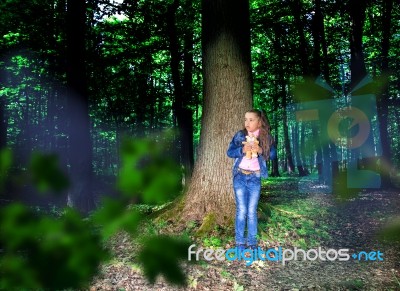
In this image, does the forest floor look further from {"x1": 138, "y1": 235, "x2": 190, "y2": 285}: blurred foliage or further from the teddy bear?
{"x1": 138, "y1": 235, "x2": 190, "y2": 285}: blurred foliage

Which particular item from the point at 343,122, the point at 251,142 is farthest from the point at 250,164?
the point at 343,122

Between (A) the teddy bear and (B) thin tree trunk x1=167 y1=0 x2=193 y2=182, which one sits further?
(B) thin tree trunk x1=167 y1=0 x2=193 y2=182

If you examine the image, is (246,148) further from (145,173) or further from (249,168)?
(145,173)

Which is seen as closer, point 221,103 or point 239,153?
point 239,153

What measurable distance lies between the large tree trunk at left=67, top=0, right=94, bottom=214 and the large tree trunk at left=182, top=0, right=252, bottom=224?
15.2 feet

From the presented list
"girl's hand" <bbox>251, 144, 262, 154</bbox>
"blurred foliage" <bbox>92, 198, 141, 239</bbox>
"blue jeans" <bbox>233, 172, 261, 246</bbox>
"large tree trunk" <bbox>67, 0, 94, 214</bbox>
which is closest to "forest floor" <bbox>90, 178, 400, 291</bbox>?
"blue jeans" <bbox>233, 172, 261, 246</bbox>

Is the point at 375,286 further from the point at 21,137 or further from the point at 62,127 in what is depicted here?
the point at 21,137

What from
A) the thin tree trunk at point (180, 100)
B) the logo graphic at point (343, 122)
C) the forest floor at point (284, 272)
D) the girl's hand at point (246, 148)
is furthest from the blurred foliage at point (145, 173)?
the thin tree trunk at point (180, 100)

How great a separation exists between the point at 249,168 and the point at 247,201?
0.55m

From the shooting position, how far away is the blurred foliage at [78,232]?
617mm

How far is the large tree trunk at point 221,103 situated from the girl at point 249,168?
Answer: 0.74m

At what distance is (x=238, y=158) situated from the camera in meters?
4.99

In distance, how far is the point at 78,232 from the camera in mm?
680

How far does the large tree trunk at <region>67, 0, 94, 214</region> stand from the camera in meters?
9.42
